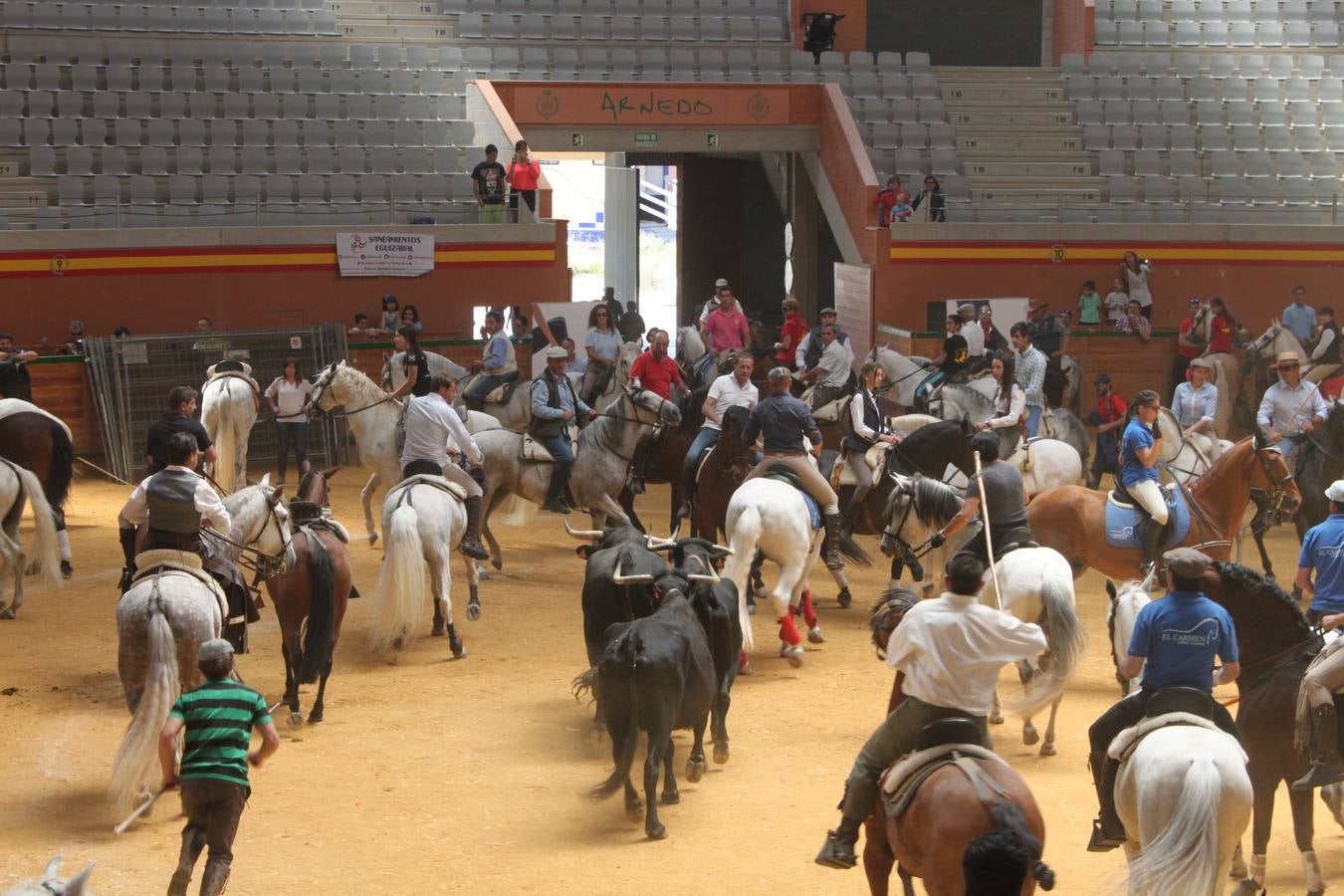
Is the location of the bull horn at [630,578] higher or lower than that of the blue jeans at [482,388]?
lower

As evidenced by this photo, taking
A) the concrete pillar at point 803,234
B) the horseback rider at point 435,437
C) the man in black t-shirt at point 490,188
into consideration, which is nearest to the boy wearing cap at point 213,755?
the horseback rider at point 435,437

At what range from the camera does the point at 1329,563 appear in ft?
30.4

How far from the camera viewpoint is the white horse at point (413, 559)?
12141mm

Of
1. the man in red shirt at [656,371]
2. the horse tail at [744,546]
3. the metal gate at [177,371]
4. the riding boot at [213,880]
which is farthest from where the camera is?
the metal gate at [177,371]

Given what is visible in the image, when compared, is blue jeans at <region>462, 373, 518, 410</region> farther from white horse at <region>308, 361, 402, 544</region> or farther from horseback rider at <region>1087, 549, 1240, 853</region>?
horseback rider at <region>1087, 549, 1240, 853</region>

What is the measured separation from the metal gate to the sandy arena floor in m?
6.28

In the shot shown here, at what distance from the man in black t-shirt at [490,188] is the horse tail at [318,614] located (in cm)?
1347

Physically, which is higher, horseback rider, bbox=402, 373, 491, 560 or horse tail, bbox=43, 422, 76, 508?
horseback rider, bbox=402, 373, 491, 560

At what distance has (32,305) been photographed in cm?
2128

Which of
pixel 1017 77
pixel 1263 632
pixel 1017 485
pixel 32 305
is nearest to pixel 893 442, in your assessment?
pixel 1017 485

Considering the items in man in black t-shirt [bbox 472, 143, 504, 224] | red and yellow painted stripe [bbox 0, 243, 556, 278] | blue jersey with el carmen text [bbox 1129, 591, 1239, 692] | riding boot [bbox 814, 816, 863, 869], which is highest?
man in black t-shirt [bbox 472, 143, 504, 224]

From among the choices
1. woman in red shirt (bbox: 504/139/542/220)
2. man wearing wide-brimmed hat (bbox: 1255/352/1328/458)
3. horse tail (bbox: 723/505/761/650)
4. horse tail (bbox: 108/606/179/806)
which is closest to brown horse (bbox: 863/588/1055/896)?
horse tail (bbox: 108/606/179/806)

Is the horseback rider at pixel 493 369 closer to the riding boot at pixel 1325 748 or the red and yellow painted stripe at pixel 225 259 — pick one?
the red and yellow painted stripe at pixel 225 259

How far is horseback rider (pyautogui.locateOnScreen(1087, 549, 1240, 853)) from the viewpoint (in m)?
7.50
